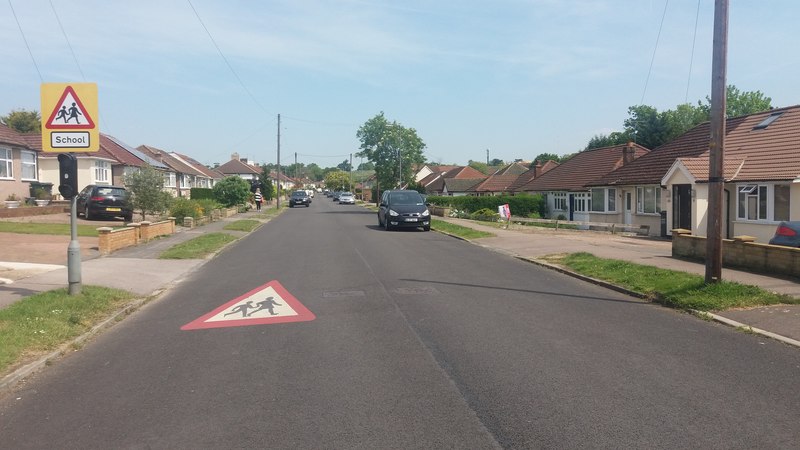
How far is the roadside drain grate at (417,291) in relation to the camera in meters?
10.9

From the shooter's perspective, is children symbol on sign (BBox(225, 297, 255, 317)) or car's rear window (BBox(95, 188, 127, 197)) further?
car's rear window (BBox(95, 188, 127, 197))

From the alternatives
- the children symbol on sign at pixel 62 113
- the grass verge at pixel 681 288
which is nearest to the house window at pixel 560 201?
the grass verge at pixel 681 288

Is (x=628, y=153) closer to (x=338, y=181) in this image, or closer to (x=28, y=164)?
(x=28, y=164)

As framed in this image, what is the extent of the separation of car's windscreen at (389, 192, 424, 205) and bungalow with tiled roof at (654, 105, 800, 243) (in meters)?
10.6

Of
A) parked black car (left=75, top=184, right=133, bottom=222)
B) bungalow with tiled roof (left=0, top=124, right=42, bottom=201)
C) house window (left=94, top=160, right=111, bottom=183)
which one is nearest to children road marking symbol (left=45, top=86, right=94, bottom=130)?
parked black car (left=75, top=184, right=133, bottom=222)

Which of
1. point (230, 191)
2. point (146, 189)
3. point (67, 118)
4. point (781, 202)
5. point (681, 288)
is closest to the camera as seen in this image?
point (67, 118)

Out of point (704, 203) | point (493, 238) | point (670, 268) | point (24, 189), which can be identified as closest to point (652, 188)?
point (704, 203)

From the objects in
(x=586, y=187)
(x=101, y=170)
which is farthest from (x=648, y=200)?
(x=101, y=170)

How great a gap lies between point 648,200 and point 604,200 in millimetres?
4666

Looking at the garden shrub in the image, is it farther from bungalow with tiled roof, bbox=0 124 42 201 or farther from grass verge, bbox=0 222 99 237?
bungalow with tiled roof, bbox=0 124 42 201

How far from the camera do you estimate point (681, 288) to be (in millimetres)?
10383

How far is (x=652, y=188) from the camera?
29469 mm

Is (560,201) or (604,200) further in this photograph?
(560,201)

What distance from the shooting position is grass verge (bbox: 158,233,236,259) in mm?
16875
